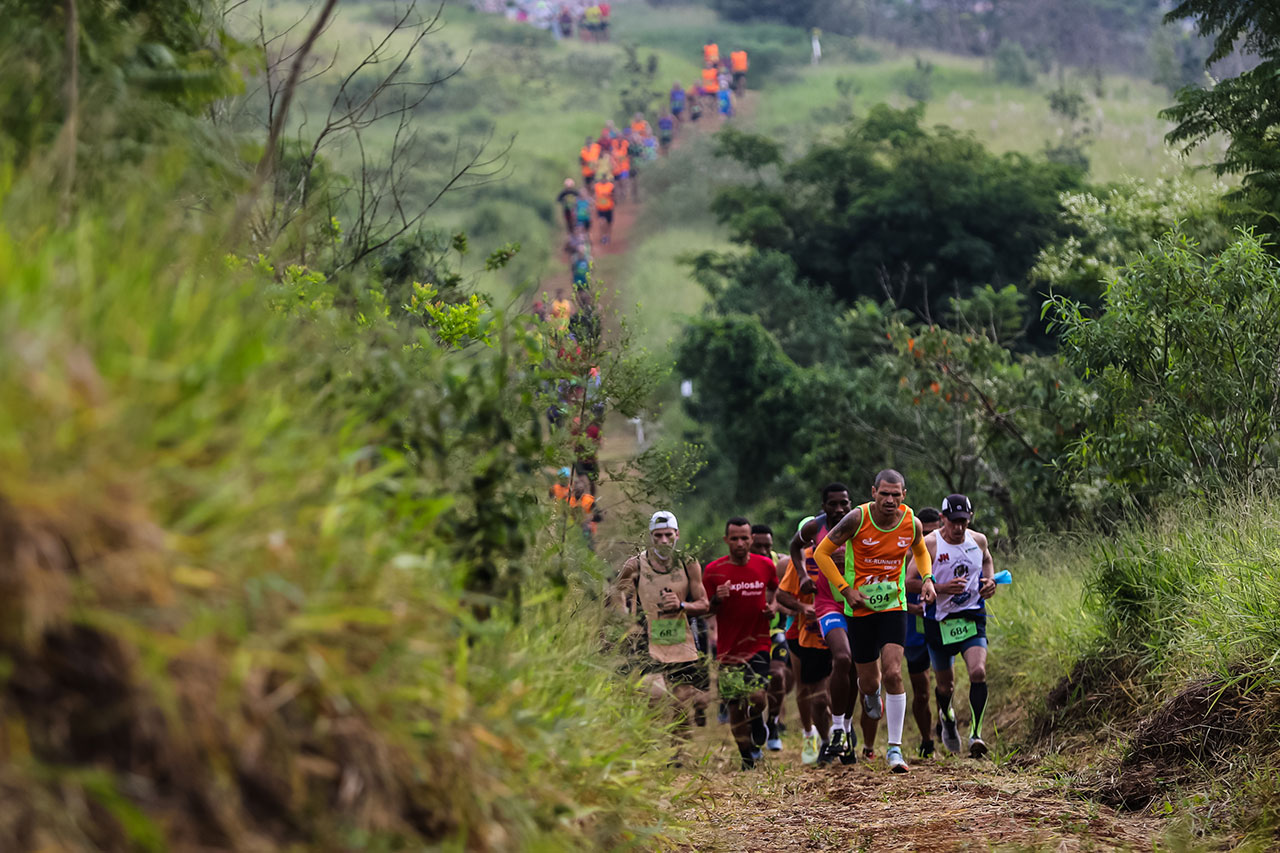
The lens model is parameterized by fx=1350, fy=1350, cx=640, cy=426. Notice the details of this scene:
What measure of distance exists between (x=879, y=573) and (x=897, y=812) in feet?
7.08

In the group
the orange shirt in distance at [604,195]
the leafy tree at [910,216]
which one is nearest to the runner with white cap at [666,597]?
the leafy tree at [910,216]

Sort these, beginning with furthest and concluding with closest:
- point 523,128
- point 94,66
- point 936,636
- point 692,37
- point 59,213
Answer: point 692,37
point 523,128
point 936,636
point 94,66
point 59,213

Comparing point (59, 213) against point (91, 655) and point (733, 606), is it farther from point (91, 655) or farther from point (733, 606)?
point (733, 606)

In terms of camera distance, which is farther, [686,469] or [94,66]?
[686,469]

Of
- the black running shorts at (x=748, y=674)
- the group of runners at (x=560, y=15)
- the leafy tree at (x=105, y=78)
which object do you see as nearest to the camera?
the leafy tree at (x=105, y=78)

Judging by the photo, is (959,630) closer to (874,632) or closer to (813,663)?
(874,632)

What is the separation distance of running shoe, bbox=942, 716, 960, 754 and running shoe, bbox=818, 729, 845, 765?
0.75m

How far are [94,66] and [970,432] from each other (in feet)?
47.4

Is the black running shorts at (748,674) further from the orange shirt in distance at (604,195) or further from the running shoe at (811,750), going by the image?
the orange shirt in distance at (604,195)

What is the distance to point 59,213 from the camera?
147 inches

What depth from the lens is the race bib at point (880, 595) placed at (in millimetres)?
9031

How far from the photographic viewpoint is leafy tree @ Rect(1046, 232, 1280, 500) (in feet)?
32.9

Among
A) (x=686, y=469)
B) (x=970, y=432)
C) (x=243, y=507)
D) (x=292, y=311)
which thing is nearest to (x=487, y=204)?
(x=970, y=432)

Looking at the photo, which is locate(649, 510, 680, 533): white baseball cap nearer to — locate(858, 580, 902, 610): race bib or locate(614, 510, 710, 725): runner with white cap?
locate(614, 510, 710, 725): runner with white cap
